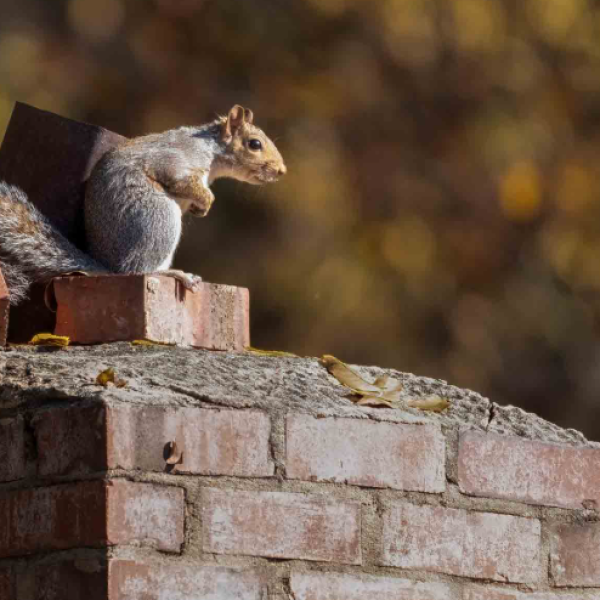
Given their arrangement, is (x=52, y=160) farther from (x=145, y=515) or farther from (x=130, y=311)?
(x=145, y=515)

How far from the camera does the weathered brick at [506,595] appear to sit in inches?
44.8

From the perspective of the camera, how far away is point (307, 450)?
108 cm

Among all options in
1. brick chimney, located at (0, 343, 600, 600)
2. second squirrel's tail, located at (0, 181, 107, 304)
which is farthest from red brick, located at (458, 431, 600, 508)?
second squirrel's tail, located at (0, 181, 107, 304)

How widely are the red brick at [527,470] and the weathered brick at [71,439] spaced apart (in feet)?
1.09

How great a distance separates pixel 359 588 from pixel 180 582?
17cm

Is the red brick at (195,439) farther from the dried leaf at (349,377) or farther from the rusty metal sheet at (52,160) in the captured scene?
the rusty metal sheet at (52,160)

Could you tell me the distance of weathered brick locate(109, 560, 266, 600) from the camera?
0.95 meters

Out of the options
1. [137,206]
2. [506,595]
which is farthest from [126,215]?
[506,595]

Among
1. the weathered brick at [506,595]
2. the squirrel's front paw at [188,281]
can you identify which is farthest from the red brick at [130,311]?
the weathered brick at [506,595]

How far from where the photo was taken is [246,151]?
2381 millimetres

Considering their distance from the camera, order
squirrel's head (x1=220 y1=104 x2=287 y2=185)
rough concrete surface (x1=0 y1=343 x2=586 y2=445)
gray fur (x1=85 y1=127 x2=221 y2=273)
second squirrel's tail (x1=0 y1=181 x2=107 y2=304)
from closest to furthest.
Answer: rough concrete surface (x1=0 y1=343 x2=586 y2=445), second squirrel's tail (x1=0 y1=181 x2=107 y2=304), gray fur (x1=85 y1=127 x2=221 y2=273), squirrel's head (x1=220 y1=104 x2=287 y2=185)

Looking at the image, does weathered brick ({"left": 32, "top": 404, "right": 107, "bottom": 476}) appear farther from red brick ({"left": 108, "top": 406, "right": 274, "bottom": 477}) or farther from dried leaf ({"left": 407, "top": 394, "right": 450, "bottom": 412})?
dried leaf ({"left": 407, "top": 394, "right": 450, "bottom": 412})

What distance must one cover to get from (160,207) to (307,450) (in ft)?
2.48

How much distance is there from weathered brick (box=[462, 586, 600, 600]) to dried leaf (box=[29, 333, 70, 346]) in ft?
1.39
